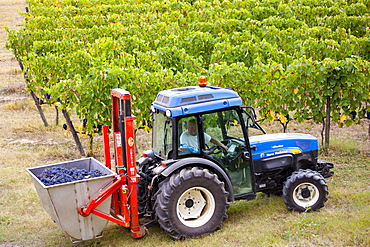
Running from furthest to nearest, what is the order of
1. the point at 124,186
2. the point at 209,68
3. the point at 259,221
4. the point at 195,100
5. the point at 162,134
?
1. the point at 209,68
2. the point at 259,221
3. the point at 162,134
4. the point at 195,100
5. the point at 124,186

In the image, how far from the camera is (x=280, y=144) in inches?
268

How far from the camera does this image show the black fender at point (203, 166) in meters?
5.72

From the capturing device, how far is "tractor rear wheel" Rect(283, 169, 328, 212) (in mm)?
6531

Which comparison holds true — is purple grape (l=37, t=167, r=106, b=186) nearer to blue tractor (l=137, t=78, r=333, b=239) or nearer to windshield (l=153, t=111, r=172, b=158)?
blue tractor (l=137, t=78, r=333, b=239)

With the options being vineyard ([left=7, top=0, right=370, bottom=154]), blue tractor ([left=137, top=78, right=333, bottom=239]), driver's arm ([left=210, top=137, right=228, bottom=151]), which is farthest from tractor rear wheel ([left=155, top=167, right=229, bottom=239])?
vineyard ([left=7, top=0, right=370, bottom=154])

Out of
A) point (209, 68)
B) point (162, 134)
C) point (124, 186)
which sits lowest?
point (124, 186)

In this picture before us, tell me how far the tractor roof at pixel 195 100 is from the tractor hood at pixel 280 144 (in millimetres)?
965

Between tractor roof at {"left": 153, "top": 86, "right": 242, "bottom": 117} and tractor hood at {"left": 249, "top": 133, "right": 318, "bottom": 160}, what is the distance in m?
0.96

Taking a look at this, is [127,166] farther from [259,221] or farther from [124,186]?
[259,221]

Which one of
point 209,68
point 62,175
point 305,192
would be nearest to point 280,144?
point 305,192

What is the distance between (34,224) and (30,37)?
26.9ft

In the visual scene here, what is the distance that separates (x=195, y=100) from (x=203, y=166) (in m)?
0.89

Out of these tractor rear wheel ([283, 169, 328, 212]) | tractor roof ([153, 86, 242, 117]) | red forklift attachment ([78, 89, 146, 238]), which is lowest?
tractor rear wheel ([283, 169, 328, 212])

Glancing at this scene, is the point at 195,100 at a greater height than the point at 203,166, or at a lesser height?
greater
